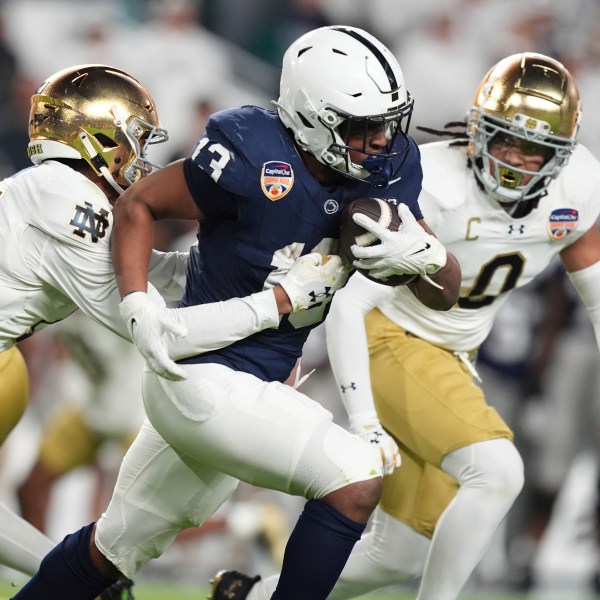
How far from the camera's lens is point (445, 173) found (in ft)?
11.0

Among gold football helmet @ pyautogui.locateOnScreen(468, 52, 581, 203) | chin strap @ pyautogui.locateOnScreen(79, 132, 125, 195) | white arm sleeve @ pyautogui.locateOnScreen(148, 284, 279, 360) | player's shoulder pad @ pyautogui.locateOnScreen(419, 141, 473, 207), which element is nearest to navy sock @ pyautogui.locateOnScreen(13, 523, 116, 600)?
white arm sleeve @ pyautogui.locateOnScreen(148, 284, 279, 360)

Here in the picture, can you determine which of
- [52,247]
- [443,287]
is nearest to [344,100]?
[443,287]

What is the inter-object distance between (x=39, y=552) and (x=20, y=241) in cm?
92

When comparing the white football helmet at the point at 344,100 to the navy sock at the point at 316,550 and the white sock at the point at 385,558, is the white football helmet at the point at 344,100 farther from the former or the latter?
the white sock at the point at 385,558

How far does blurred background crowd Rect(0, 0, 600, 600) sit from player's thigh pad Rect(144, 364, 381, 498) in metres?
2.35

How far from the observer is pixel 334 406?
539cm

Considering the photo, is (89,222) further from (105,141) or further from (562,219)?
(562,219)

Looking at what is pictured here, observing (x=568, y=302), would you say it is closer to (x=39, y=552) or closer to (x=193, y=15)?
(x=193, y=15)

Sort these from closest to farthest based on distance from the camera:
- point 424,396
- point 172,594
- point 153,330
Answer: point 153,330, point 424,396, point 172,594

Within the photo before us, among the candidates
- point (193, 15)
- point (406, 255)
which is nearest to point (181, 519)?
point (406, 255)

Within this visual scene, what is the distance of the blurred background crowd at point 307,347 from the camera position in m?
5.01

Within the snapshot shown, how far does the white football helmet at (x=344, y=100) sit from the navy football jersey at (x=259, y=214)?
0.17 ft

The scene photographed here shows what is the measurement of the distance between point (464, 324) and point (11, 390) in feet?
4.01

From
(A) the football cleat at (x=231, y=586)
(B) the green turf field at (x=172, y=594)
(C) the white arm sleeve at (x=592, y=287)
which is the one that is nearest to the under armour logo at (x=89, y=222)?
(A) the football cleat at (x=231, y=586)
